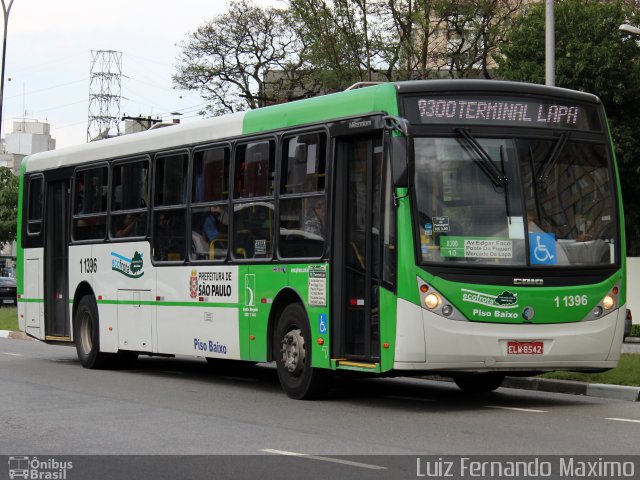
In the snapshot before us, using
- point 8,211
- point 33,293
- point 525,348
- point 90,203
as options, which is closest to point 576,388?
point 525,348

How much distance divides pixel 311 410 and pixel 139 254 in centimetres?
557

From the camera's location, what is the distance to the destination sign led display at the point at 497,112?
41.7ft

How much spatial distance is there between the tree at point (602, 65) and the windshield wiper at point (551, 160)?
2314 cm

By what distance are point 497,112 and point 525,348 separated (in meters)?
2.39

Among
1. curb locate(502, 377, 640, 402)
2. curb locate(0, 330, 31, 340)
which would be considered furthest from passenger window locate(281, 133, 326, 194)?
curb locate(0, 330, 31, 340)

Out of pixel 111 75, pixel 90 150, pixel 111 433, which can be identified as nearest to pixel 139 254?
pixel 90 150

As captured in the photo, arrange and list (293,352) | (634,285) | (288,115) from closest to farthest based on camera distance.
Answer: (293,352) < (288,115) < (634,285)

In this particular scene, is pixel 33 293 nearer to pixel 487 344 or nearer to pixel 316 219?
pixel 316 219

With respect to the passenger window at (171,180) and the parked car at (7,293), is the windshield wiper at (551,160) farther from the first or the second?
the parked car at (7,293)

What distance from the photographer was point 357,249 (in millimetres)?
13227

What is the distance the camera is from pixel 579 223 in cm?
1294

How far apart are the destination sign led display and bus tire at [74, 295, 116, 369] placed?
8.07 meters

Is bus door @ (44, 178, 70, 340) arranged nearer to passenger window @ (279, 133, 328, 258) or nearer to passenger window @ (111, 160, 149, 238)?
passenger window @ (111, 160, 149, 238)

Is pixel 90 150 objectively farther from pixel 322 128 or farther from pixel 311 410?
pixel 311 410
